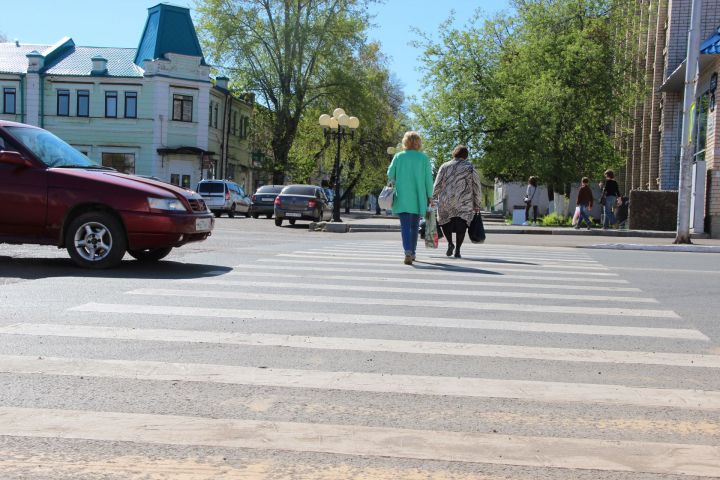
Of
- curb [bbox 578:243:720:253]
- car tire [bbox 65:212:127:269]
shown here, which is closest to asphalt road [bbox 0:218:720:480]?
car tire [bbox 65:212:127:269]

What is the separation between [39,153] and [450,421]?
314 inches

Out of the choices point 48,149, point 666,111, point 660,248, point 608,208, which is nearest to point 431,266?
point 48,149

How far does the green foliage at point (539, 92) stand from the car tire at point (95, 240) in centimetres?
2549

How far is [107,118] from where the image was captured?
49.7 meters

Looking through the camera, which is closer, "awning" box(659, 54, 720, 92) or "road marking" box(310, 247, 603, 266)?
"road marking" box(310, 247, 603, 266)

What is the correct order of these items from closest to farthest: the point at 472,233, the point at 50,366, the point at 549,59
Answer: the point at 50,366 → the point at 472,233 → the point at 549,59

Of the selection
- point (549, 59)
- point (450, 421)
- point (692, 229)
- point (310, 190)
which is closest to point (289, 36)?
point (549, 59)

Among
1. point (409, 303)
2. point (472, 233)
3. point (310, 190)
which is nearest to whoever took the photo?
point (409, 303)

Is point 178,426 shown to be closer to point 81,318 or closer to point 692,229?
point 81,318

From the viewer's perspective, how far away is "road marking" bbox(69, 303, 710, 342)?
21.6ft

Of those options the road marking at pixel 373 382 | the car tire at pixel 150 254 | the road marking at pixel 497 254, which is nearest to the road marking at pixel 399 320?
the road marking at pixel 373 382

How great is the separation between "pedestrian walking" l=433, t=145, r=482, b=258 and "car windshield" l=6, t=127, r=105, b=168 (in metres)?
5.59

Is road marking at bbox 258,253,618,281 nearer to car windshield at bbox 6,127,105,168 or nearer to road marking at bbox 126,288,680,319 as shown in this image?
car windshield at bbox 6,127,105,168

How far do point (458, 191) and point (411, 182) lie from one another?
5.80 ft
